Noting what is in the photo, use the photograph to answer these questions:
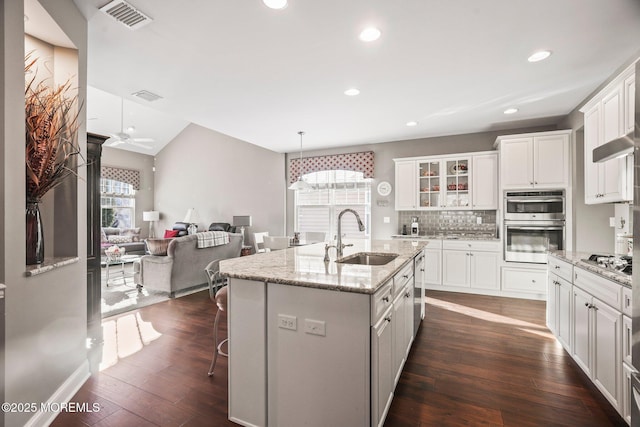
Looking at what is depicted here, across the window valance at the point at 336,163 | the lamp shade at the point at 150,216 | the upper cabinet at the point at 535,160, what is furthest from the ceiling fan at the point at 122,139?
the upper cabinet at the point at 535,160

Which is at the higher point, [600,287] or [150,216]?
[150,216]

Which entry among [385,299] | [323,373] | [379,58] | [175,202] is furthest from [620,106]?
[175,202]

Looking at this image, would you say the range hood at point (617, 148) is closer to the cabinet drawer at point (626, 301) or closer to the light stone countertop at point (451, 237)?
the cabinet drawer at point (626, 301)

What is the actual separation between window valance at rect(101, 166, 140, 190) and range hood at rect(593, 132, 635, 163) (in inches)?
393

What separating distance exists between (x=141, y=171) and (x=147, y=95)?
6.56 meters

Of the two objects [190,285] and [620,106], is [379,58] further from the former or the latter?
[190,285]

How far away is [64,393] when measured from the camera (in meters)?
2.01

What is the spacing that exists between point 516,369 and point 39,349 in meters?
3.38

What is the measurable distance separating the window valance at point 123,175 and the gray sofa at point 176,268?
16.1ft

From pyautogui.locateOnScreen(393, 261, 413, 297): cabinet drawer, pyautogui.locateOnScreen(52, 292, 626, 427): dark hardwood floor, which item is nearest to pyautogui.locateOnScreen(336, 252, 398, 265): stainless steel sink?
pyautogui.locateOnScreen(393, 261, 413, 297): cabinet drawer

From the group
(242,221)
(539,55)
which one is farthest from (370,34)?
(242,221)

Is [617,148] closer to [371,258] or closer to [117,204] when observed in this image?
[371,258]

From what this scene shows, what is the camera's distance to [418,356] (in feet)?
8.78

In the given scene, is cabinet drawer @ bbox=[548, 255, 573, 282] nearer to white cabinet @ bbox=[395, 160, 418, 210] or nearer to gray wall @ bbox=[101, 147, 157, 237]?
white cabinet @ bbox=[395, 160, 418, 210]
